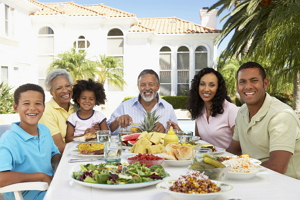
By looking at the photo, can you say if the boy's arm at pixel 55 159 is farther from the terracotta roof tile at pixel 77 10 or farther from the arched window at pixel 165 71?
the arched window at pixel 165 71

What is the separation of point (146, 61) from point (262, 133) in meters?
22.6

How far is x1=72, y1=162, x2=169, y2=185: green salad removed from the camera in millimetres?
2043

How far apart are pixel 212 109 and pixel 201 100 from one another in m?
0.31

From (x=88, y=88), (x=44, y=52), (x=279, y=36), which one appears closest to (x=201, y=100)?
(x=88, y=88)

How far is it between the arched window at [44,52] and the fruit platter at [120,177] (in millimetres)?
24376

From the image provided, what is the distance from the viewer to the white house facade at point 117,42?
24562 millimetres

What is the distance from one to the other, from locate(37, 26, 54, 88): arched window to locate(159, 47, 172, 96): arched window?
26.6 feet

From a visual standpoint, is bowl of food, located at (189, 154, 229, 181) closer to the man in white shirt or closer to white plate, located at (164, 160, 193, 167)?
white plate, located at (164, 160, 193, 167)

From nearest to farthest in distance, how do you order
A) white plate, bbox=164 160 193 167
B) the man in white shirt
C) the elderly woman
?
white plate, bbox=164 160 193 167, the elderly woman, the man in white shirt

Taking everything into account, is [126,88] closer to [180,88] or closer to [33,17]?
[180,88]

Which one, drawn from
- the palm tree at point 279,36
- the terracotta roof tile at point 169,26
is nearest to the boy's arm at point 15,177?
the palm tree at point 279,36

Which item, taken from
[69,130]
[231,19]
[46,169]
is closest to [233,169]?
[46,169]

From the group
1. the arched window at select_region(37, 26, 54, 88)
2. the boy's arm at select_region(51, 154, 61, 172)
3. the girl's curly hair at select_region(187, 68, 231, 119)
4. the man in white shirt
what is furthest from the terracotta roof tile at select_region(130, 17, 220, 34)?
the boy's arm at select_region(51, 154, 61, 172)

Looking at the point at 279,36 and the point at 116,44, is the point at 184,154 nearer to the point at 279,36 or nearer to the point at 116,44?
the point at 279,36
